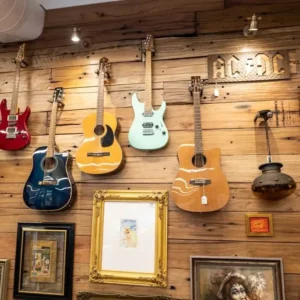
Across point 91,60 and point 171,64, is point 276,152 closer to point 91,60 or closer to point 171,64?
point 171,64

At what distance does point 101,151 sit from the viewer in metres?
2.24

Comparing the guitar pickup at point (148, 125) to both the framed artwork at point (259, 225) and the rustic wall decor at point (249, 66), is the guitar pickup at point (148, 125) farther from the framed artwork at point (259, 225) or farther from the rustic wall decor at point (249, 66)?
the framed artwork at point (259, 225)

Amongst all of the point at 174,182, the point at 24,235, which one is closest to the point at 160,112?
the point at 174,182

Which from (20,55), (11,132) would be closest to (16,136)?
(11,132)

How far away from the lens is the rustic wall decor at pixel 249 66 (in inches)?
88.3

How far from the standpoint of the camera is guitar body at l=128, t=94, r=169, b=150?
2.22m

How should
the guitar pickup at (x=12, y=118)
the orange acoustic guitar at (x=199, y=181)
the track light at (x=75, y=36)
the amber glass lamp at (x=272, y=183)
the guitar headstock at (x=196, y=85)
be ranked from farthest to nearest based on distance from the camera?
the guitar pickup at (x=12, y=118)
the track light at (x=75, y=36)
the guitar headstock at (x=196, y=85)
the orange acoustic guitar at (x=199, y=181)
the amber glass lamp at (x=272, y=183)

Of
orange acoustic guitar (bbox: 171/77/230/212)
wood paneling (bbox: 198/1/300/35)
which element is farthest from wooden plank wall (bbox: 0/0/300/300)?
orange acoustic guitar (bbox: 171/77/230/212)

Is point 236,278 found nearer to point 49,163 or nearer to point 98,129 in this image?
point 98,129

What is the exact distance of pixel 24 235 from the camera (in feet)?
7.74

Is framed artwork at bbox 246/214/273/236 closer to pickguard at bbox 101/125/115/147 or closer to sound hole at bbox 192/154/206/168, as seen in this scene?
sound hole at bbox 192/154/206/168

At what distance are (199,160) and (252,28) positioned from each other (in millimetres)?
922

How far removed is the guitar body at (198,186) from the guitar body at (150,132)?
175 mm

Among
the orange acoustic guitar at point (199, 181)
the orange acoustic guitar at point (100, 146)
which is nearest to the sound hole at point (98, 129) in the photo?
the orange acoustic guitar at point (100, 146)
